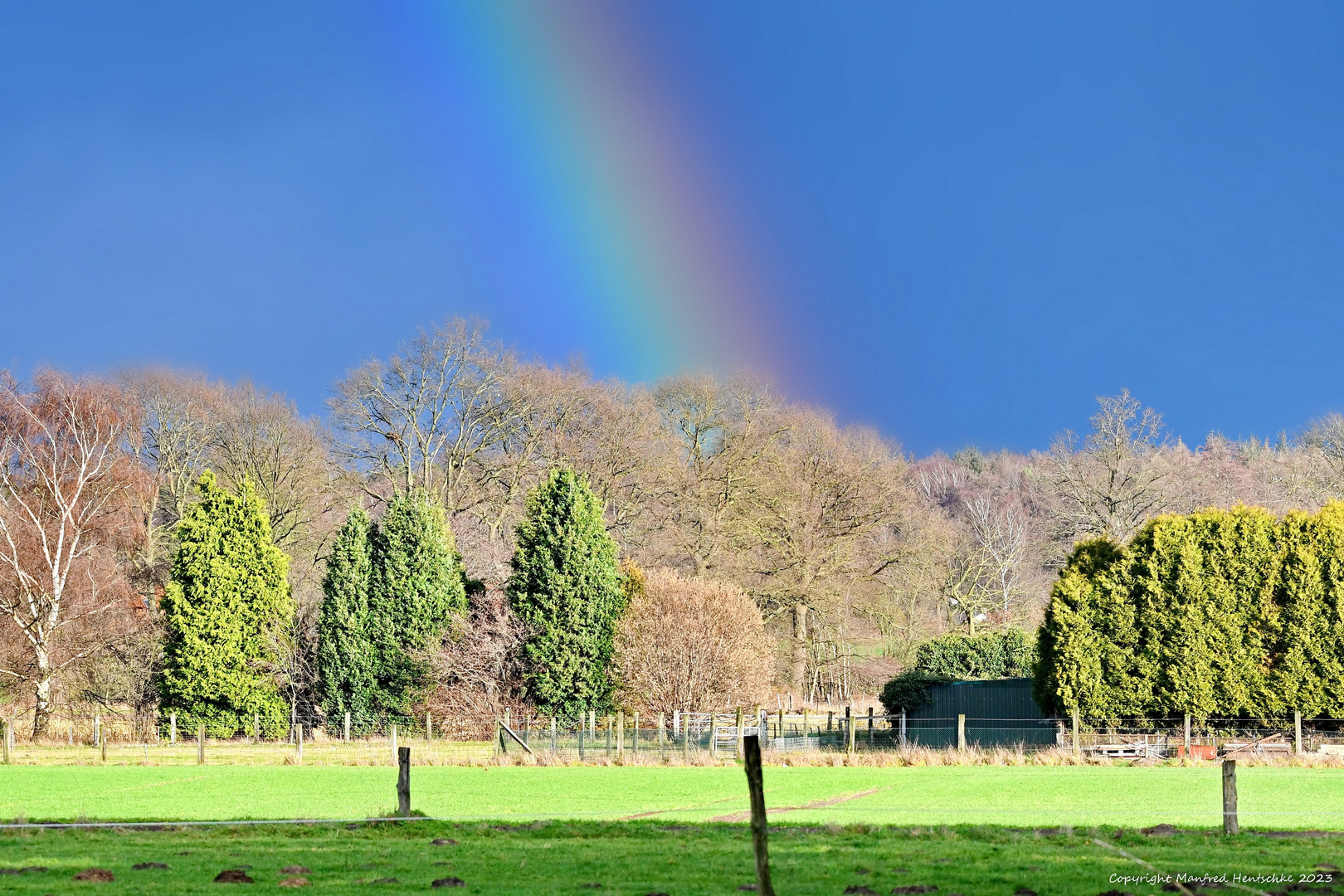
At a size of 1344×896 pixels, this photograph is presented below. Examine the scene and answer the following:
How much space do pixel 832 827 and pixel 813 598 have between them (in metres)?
37.5

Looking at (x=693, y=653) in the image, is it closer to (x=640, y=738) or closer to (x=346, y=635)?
(x=640, y=738)

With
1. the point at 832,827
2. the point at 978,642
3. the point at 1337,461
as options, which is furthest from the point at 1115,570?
the point at 1337,461

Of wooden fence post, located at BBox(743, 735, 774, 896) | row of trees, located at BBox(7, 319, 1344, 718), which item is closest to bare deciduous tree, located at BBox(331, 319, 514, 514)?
row of trees, located at BBox(7, 319, 1344, 718)

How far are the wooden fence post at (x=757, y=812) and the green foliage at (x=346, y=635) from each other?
4012cm

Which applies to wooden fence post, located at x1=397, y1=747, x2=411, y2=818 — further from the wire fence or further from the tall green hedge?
the tall green hedge

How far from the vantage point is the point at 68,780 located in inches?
1100

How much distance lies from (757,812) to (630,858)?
21.0 ft

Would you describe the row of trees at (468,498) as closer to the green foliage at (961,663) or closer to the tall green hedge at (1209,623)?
the green foliage at (961,663)

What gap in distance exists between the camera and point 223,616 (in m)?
44.6

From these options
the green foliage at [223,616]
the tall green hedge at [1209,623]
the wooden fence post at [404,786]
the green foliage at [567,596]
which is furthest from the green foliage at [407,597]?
the wooden fence post at [404,786]

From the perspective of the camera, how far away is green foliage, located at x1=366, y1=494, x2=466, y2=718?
4575 cm

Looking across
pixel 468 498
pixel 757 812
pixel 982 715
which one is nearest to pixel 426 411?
pixel 468 498

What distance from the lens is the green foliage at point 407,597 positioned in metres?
45.8

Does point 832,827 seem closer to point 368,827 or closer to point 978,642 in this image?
point 368,827
